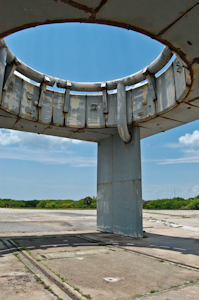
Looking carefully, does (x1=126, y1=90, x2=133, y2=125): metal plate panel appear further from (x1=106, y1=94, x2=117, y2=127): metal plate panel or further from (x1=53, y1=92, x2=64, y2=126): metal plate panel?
(x1=53, y1=92, x2=64, y2=126): metal plate panel

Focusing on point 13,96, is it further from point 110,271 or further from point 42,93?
point 110,271

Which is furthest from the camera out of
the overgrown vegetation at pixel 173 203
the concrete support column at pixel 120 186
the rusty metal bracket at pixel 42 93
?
the overgrown vegetation at pixel 173 203

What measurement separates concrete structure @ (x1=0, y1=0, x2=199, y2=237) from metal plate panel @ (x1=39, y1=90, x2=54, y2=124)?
54 millimetres

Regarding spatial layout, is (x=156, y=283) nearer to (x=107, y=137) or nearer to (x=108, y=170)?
(x=108, y=170)

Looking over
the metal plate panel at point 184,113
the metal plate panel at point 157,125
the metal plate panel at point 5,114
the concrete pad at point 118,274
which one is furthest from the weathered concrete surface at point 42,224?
the metal plate panel at point 184,113

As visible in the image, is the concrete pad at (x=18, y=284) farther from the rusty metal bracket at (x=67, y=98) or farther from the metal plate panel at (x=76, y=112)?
the rusty metal bracket at (x=67, y=98)

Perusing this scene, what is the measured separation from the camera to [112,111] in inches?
497

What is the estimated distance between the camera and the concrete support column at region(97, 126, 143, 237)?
39.5 feet

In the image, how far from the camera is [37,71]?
36.9ft

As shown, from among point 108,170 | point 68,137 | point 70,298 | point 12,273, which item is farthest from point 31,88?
point 70,298

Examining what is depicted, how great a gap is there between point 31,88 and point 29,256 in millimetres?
8058

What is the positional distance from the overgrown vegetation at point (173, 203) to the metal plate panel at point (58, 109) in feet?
122

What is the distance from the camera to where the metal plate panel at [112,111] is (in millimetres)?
12547

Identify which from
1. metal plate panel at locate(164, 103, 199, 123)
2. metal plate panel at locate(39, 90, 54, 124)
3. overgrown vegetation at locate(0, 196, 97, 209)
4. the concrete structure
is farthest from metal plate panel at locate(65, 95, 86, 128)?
overgrown vegetation at locate(0, 196, 97, 209)
